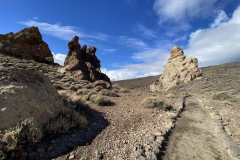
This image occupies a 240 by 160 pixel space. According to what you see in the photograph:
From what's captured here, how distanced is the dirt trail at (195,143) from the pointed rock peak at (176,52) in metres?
27.5

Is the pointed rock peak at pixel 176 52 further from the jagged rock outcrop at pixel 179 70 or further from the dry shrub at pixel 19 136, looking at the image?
the dry shrub at pixel 19 136

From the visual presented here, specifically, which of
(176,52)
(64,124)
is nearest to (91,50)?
(176,52)

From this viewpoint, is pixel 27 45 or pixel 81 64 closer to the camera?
pixel 81 64

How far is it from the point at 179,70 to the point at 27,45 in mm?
34753

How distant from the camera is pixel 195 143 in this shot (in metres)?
4.04

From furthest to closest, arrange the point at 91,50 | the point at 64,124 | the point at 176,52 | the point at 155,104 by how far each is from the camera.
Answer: the point at 176,52 → the point at 91,50 → the point at 155,104 → the point at 64,124

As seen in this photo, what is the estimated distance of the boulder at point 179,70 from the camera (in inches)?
943

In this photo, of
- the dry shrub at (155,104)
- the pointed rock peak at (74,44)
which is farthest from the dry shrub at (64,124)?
the pointed rock peak at (74,44)

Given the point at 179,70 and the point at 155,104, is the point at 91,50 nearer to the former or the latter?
the point at 179,70

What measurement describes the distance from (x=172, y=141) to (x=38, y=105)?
15.7 feet

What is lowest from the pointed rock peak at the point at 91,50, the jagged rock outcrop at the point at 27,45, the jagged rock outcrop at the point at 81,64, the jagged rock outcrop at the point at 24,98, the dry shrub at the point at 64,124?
the dry shrub at the point at 64,124

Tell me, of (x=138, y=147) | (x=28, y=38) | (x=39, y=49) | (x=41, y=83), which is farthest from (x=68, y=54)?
(x=138, y=147)

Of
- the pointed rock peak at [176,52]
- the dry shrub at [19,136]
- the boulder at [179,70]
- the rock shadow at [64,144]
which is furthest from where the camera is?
the pointed rock peak at [176,52]

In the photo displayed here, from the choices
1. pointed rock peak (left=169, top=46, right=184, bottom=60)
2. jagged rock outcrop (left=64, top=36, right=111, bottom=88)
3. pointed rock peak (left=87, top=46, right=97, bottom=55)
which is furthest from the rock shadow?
pointed rock peak (left=169, top=46, right=184, bottom=60)
